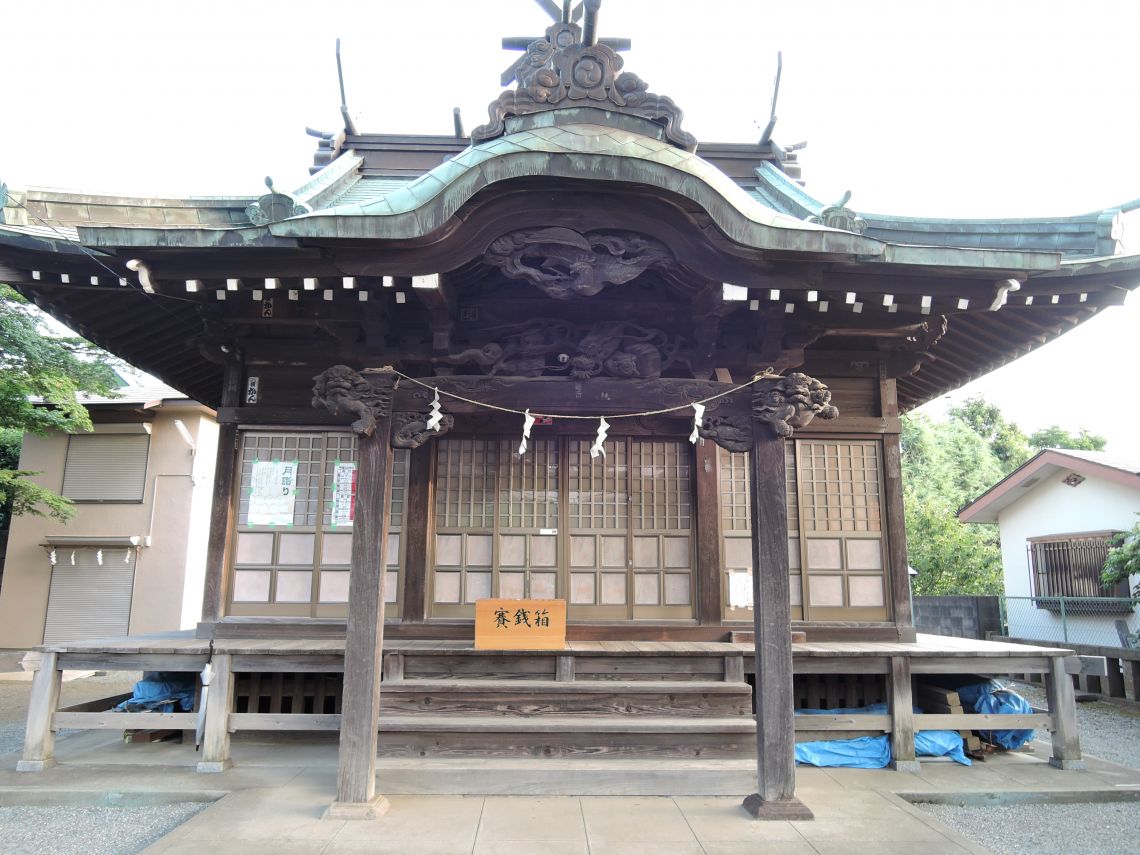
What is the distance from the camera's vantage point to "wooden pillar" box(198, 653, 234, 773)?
19.9 ft

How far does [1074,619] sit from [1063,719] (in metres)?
9.65

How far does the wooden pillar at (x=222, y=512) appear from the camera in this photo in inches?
276

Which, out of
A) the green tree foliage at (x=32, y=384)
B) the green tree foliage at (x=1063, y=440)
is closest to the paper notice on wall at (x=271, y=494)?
the green tree foliage at (x=32, y=384)

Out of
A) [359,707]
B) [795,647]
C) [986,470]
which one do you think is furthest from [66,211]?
[986,470]

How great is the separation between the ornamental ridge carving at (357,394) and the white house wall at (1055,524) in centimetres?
1422

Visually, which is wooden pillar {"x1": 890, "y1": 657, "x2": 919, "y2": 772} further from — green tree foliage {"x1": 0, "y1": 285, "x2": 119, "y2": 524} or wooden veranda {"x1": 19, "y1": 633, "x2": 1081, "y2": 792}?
green tree foliage {"x1": 0, "y1": 285, "x2": 119, "y2": 524}

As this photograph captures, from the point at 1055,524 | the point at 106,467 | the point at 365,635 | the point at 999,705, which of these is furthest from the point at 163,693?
the point at 1055,524

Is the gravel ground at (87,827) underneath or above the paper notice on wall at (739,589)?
underneath

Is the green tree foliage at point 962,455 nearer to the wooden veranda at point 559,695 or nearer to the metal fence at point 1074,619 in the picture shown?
the metal fence at point 1074,619

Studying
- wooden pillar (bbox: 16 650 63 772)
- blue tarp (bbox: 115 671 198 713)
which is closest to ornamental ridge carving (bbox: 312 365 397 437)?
wooden pillar (bbox: 16 650 63 772)

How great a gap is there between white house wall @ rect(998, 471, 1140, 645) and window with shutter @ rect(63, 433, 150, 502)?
19.4 metres

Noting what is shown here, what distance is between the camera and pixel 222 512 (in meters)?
7.14

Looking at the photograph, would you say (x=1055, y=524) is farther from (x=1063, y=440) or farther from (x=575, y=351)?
(x=1063, y=440)

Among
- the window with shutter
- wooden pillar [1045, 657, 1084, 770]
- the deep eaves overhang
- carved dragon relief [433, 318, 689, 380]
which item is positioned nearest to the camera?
the deep eaves overhang
